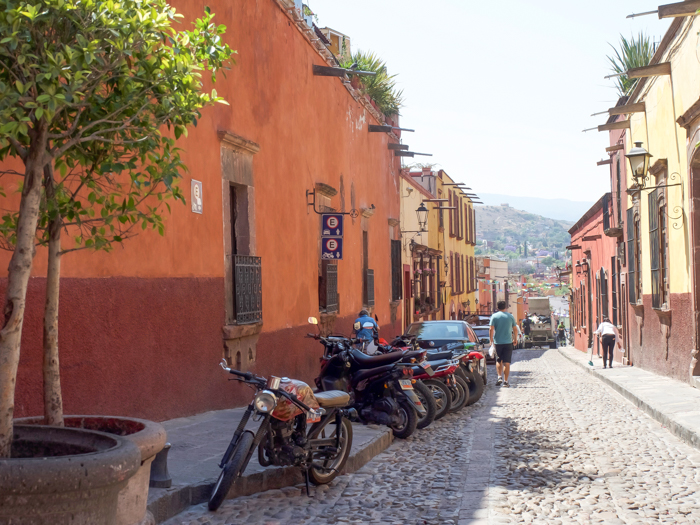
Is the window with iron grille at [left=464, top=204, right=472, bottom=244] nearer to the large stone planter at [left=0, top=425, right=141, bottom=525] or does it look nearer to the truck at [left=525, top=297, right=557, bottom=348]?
the truck at [left=525, top=297, right=557, bottom=348]

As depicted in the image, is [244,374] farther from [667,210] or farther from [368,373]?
[667,210]

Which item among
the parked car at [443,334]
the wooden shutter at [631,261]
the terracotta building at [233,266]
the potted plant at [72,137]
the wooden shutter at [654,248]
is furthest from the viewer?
the wooden shutter at [631,261]

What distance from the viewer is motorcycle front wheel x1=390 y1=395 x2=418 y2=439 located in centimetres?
894

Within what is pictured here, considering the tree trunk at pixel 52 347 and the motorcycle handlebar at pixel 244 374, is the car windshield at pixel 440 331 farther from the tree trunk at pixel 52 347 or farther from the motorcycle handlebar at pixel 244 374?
the tree trunk at pixel 52 347

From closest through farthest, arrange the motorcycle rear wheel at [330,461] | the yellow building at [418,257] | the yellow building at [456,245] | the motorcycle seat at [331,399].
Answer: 1. the motorcycle rear wheel at [330,461]
2. the motorcycle seat at [331,399]
3. the yellow building at [418,257]
4. the yellow building at [456,245]

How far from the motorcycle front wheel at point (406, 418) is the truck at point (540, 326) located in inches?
1791

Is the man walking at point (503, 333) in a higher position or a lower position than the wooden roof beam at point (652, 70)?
lower

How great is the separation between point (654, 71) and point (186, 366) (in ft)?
33.5

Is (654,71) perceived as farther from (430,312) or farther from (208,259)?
(430,312)

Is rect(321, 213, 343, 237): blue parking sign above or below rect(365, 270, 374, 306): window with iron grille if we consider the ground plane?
above

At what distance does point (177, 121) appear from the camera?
447cm

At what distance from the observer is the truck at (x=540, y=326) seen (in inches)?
2099

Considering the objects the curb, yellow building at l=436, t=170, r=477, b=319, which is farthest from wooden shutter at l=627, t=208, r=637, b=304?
the curb

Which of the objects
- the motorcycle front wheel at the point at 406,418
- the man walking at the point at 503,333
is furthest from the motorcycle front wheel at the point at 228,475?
the man walking at the point at 503,333
